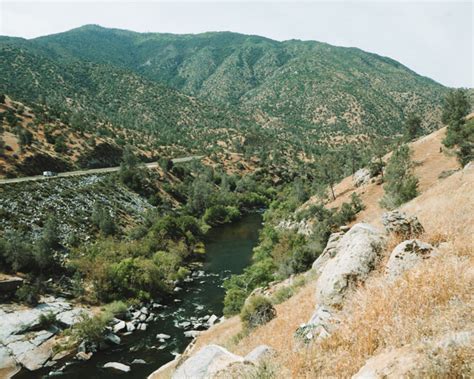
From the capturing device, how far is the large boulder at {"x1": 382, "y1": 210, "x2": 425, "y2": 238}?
42.1ft

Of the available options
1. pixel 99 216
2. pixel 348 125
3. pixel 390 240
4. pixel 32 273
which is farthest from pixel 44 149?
pixel 348 125

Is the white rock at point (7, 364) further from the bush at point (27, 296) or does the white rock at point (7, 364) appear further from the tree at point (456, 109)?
the tree at point (456, 109)

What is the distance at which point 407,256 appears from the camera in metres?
10.2

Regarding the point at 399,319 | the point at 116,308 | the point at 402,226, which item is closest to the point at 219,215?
the point at 116,308

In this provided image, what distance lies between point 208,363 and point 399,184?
4500cm

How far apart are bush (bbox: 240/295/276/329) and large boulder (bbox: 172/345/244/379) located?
797 centimetres

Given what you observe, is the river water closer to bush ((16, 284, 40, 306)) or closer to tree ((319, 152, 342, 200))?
bush ((16, 284, 40, 306))

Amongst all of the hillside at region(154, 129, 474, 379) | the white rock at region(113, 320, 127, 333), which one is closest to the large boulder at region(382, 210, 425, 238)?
the hillside at region(154, 129, 474, 379)

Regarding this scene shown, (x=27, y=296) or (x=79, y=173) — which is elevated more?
(x=79, y=173)

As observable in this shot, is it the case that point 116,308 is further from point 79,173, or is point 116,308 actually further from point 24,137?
point 24,137

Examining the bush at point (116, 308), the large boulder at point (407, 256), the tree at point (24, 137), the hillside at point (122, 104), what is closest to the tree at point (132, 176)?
the tree at point (24, 137)

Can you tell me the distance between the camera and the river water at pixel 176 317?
1252 inches

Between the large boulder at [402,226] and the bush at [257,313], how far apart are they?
7446 millimetres

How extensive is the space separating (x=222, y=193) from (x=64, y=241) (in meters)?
54.2
